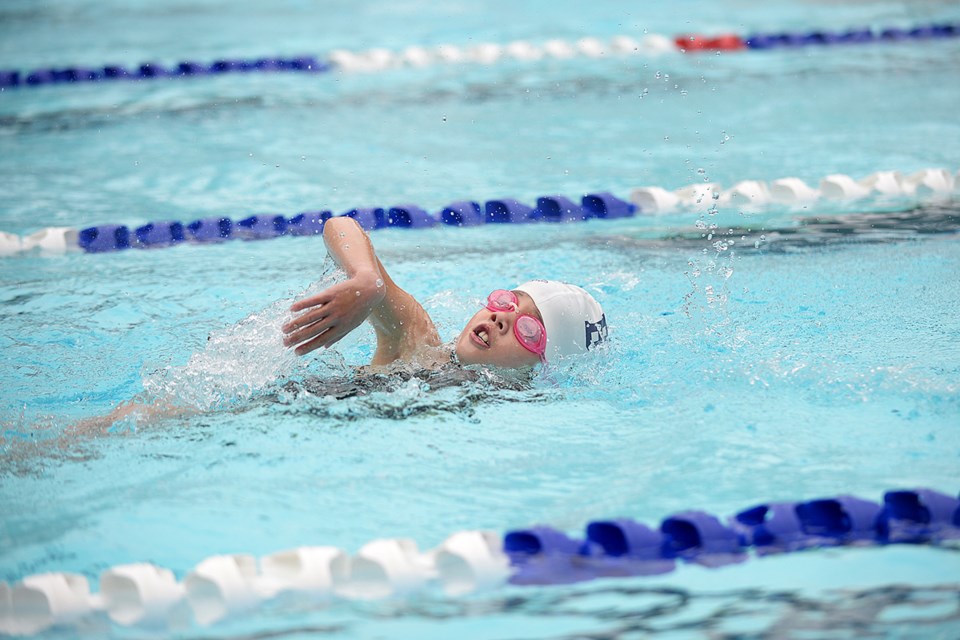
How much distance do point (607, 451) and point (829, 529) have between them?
0.70 metres

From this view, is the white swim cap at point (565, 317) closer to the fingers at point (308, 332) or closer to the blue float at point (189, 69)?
the fingers at point (308, 332)

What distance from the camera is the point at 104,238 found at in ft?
A: 17.0

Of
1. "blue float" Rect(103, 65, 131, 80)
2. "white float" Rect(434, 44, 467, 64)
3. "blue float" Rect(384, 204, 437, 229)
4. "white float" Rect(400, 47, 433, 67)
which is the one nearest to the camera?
"blue float" Rect(384, 204, 437, 229)

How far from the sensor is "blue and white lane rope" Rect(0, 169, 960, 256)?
17.0 feet

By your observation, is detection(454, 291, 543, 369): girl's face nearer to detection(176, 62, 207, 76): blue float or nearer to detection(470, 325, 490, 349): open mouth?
detection(470, 325, 490, 349): open mouth

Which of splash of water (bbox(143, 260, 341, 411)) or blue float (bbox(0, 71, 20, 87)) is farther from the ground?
blue float (bbox(0, 71, 20, 87))

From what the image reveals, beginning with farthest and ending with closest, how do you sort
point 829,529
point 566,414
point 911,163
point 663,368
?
point 911,163 → point 663,368 → point 566,414 → point 829,529

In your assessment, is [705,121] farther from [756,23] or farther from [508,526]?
[508,526]

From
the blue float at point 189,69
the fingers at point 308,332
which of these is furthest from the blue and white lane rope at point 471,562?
the blue float at point 189,69

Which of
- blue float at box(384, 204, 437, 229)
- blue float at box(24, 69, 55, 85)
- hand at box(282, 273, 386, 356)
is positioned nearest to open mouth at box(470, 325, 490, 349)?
hand at box(282, 273, 386, 356)

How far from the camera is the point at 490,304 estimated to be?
3.40m

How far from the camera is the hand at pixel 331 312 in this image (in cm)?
286

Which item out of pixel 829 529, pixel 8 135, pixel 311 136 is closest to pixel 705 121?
pixel 311 136

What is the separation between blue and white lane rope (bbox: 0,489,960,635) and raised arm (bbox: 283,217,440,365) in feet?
2.01
